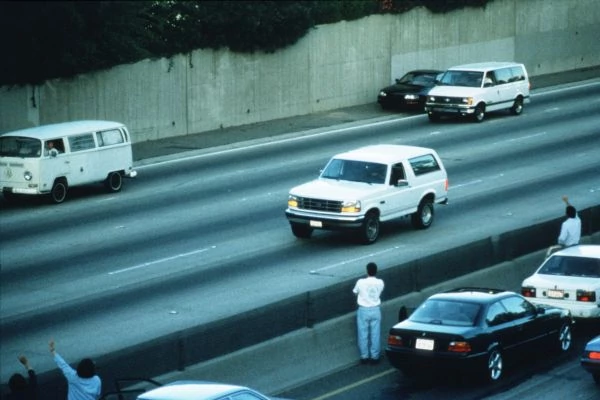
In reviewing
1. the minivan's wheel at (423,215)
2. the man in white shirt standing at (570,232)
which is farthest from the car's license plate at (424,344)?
the minivan's wheel at (423,215)

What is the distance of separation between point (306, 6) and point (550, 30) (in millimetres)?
18367

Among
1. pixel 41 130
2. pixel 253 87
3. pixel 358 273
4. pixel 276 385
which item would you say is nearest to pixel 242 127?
pixel 253 87

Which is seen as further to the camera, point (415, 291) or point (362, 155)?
point (362, 155)

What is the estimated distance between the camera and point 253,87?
160ft

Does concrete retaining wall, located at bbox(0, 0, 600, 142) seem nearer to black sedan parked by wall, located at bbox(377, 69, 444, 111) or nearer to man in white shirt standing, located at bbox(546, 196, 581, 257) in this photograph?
black sedan parked by wall, located at bbox(377, 69, 444, 111)

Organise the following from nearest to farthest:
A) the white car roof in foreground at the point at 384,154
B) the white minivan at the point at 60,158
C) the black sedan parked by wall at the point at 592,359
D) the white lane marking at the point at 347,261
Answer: the black sedan parked by wall at the point at 592,359, the white lane marking at the point at 347,261, the white car roof in foreground at the point at 384,154, the white minivan at the point at 60,158

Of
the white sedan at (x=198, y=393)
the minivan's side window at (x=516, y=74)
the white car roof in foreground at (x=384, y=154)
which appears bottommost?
the white sedan at (x=198, y=393)

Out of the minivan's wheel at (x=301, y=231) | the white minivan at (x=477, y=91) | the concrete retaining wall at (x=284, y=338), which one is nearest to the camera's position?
the concrete retaining wall at (x=284, y=338)

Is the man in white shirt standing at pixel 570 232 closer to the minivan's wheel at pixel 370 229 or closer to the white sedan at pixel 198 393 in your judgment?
the minivan's wheel at pixel 370 229

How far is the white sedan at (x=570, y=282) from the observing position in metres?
22.8

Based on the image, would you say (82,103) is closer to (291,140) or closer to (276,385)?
(291,140)

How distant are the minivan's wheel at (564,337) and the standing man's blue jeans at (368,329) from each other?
10.1ft

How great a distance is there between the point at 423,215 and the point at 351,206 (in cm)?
299

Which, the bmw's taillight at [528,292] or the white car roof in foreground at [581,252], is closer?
the bmw's taillight at [528,292]
